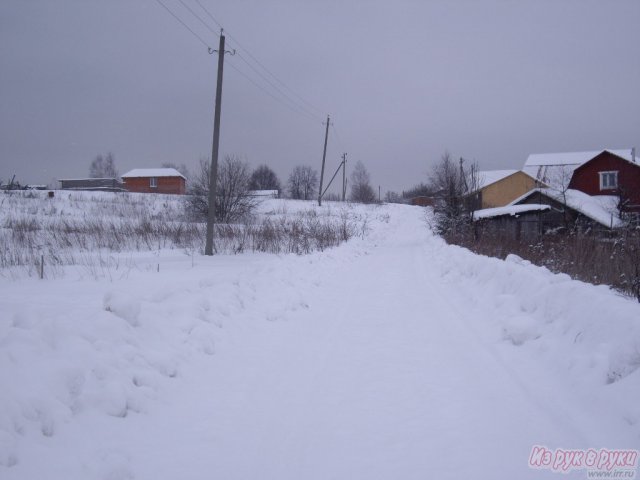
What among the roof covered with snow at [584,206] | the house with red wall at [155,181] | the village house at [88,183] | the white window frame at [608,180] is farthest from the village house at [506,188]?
the village house at [88,183]

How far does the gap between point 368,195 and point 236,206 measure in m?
54.6

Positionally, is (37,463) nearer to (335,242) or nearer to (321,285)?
(321,285)

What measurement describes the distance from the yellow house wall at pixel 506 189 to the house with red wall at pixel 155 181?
50411 millimetres

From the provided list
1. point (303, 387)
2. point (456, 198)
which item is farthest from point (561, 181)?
point (303, 387)

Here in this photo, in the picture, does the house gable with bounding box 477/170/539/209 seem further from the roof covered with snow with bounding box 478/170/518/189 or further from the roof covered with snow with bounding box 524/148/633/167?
the roof covered with snow with bounding box 524/148/633/167

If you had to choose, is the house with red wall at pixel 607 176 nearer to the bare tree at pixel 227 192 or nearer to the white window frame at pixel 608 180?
the white window frame at pixel 608 180

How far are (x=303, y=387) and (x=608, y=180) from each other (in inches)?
1741

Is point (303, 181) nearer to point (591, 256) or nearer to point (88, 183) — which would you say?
point (88, 183)

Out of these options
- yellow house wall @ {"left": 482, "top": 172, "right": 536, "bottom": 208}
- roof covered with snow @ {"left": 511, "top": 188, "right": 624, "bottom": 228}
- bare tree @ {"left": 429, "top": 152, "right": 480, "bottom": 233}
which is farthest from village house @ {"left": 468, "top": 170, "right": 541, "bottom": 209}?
bare tree @ {"left": 429, "top": 152, "right": 480, "bottom": 233}

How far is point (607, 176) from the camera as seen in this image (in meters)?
38.4

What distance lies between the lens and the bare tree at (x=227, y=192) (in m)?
27.8

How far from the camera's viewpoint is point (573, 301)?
557 centimetres

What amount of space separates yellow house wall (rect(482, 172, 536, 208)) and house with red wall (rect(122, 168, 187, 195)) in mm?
50411

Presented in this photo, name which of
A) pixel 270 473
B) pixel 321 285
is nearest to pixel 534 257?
pixel 321 285
